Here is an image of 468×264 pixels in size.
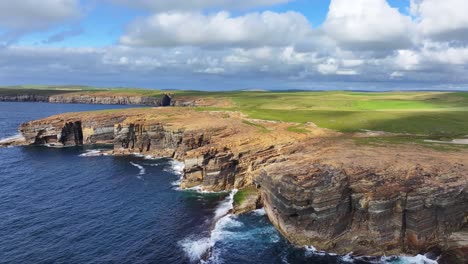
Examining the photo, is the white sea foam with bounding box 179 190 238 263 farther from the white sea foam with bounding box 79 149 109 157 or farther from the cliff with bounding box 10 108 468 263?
the white sea foam with bounding box 79 149 109 157

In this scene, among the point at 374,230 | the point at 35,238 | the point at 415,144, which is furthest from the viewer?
the point at 415,144

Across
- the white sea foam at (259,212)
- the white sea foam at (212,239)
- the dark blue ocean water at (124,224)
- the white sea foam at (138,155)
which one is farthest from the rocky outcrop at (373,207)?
the white sea foam at (138,155)

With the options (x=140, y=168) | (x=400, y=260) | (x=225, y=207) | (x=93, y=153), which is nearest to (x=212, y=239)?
(x=225, y=207)

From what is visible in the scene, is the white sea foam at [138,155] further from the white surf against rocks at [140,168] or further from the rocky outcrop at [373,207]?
the rocky outcrop at [373,207]

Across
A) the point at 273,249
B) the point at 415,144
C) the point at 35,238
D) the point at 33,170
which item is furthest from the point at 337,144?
the point at 33,170

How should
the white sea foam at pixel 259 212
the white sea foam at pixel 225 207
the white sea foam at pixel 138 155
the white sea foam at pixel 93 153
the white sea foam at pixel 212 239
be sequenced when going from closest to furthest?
the white sea foam at pixel 212 239
the white sea foam at pixel 225 207
the white sea foam at pixel 259 212
the white sea foam at pixel 93 153
the white sea foam at pixel 138 155

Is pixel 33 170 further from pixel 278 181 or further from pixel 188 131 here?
pixel 278 181

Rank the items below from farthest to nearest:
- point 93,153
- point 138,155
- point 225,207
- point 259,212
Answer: point 93,153, point 138,155, point 225,207, point 259,212

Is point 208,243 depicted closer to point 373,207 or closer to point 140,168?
point 373,207

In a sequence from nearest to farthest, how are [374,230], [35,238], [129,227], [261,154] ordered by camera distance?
[374,230] < [35,238] < [129,227] < [261,154]
